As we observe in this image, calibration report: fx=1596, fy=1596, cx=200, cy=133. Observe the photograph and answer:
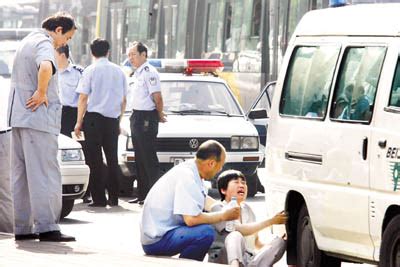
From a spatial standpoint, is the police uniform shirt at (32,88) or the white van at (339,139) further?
the police uniform shirt at (32,88)

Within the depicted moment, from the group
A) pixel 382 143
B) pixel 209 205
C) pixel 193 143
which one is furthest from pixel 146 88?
pixel 382 143

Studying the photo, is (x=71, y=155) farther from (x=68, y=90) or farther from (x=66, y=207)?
(x=68, y=90)

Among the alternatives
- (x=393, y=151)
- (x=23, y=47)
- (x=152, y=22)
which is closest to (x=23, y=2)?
(x=152, y=22)

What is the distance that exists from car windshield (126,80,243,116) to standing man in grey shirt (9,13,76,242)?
8326 millimetres

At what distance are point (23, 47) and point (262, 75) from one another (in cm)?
1759

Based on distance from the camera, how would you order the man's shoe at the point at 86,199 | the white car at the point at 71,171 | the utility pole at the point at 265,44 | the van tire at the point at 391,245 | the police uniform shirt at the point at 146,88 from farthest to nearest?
the utility pole at the point at 265,44
the man's shoe at the point at 86,199
the police uniform shirt at the point at 146,88
the white car at the point at 71,171
the van tire at the point at 391,245

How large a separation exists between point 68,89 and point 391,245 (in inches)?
370

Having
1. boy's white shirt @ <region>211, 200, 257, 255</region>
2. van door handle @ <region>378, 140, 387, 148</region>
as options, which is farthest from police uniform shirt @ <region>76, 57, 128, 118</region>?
van door handle @ <region>378, 140, 387, 148</region>

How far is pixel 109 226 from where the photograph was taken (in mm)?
16141

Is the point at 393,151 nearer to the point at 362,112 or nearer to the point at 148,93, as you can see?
the point at 362,112

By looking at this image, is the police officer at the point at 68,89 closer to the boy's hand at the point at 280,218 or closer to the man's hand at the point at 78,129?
the man's hand at the point at 78,129

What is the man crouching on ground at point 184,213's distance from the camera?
10.7 metres

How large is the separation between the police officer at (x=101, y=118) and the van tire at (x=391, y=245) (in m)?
8.52

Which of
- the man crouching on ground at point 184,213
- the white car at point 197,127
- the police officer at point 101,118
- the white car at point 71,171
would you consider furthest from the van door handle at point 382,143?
the white car at point 197,127
